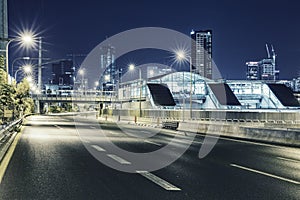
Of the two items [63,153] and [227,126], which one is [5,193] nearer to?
[63,153]

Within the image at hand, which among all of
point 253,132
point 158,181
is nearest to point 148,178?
point 158,181

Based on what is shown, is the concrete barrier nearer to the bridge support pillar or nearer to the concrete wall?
the concrete wall

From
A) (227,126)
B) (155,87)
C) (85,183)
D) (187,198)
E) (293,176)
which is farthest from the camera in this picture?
(155,87)

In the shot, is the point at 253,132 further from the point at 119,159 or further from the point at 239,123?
the point at 239,123

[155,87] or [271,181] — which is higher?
[155,87]

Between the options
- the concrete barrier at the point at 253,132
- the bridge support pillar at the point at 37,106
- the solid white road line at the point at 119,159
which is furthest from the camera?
the bridge support pillar at the point at 37,106

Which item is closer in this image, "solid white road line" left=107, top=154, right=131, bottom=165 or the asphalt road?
the asphalt road

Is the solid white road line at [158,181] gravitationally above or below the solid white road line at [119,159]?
above

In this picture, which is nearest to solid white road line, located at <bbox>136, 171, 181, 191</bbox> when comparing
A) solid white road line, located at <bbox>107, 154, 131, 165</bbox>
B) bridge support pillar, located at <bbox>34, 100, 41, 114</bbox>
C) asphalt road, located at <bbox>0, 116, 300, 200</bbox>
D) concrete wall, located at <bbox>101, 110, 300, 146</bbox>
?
asphalt road, located at <bbox>0, 116, 300, 200</bbox>

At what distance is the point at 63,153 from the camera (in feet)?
49.0

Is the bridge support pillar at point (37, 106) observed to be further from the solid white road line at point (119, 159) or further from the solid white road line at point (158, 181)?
the solid white road line at point (158, 181)

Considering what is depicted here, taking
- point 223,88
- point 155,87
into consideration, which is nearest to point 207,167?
point 155,87

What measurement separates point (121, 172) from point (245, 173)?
3.19 metres

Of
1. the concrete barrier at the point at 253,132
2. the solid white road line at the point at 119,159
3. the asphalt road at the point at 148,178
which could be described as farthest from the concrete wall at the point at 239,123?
the solid white road line at the point at 119,159
